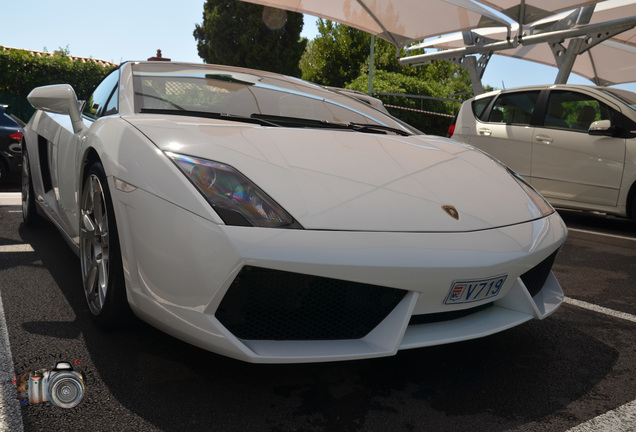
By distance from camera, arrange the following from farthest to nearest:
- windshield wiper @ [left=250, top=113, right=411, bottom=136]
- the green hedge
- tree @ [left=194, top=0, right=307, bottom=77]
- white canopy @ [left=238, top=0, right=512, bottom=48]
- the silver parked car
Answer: tree @ [left=194, top=0, right=307, bottom=77]
the green hedge
white canopy @ [left=238, top=0, right=512, bottom=48]
the silver parked car
windshield wiper @ [left=250, top=113, right=411, bottom=136]

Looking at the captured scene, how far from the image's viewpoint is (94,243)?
2.35 meters

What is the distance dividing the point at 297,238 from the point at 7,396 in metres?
0.99

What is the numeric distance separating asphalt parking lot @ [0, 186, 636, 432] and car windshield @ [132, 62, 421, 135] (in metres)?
Answer: 0.98

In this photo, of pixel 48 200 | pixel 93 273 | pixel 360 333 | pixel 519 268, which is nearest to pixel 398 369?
pixel 360 333

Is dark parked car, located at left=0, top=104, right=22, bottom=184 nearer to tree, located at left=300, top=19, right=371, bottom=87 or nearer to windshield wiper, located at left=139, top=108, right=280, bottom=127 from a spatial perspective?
windshield wiper, located at left=139, top=108, right=280, bottom=127

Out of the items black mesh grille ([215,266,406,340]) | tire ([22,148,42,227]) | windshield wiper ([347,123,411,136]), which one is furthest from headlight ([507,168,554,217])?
tire ([22,148,42,227])

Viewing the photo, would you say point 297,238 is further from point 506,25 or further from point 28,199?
point 506,25

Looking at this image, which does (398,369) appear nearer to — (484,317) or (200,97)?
(484,317)

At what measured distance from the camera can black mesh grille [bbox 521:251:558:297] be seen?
2.13 m

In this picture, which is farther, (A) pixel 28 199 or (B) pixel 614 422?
(A) pixel 28 199

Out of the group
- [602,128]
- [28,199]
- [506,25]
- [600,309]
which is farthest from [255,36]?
[600,309]

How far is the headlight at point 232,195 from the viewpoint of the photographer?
5.71 feet

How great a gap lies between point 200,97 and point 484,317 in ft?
5.29

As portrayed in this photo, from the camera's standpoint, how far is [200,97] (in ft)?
9.02
